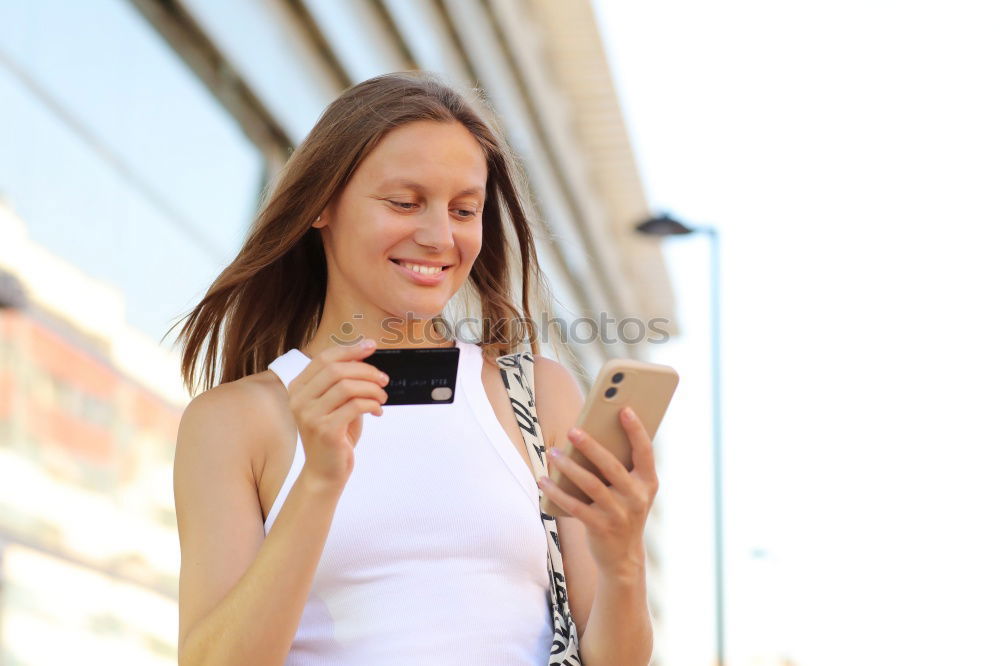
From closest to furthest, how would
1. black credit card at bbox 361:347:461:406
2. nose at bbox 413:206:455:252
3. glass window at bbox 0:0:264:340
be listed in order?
black credit card at bbox 361:347:461:406 → nose at bbox 413:206:455:252 → glass window at bbox 0:0:264:340

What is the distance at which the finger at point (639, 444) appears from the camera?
200 cm

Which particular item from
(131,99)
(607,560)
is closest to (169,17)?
(131,99)

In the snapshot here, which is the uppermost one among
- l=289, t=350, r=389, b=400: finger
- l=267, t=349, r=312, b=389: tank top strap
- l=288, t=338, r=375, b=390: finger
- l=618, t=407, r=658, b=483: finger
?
l=267, t=349, r=312, b=389: tank top strap

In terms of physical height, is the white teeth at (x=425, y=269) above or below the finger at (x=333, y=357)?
above

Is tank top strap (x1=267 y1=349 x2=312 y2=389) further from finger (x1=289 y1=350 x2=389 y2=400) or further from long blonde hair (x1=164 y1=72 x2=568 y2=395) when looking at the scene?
finger (x1=289 y1=350 x2=389 y2=400)

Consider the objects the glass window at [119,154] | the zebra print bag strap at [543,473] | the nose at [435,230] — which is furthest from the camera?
the glass window at [119,154]

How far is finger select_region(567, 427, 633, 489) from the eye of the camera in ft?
6.44

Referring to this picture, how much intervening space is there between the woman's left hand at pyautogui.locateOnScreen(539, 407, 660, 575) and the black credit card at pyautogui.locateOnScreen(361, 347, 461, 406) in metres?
0.27

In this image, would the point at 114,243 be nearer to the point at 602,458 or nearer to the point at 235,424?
the point at 235,424

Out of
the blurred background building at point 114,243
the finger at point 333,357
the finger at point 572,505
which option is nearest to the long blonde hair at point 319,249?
the finger at point 333,357

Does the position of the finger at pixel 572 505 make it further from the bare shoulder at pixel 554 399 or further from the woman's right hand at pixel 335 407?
the bare shoulder at pixel 554 399

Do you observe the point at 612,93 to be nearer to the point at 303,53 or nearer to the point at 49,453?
Result: the point at 303,53

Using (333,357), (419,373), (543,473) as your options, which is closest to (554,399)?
(543,473)

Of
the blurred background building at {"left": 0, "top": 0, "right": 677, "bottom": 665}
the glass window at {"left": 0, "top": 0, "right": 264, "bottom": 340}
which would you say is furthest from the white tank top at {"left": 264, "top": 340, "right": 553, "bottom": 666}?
the glass window at {"left": 0, "top": 0, "right": 264, "bottom": 340}
